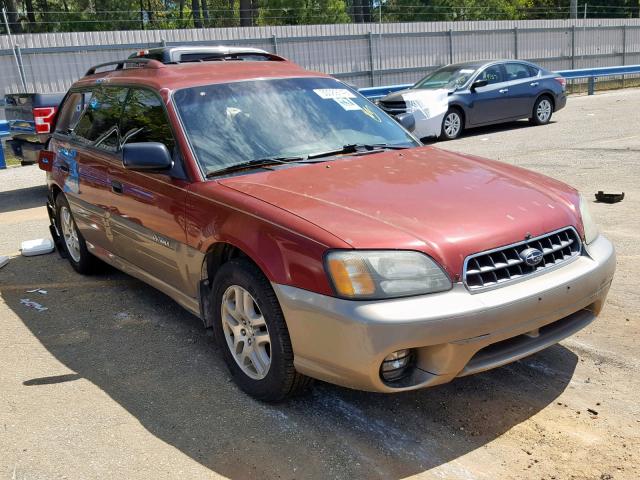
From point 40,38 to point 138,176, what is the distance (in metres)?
13.1

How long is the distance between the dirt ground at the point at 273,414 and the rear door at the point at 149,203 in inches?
21.2

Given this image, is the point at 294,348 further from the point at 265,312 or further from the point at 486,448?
the point at 486,448

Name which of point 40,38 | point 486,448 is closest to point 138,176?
point 486,448

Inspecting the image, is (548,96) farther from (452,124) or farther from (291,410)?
(291,410)

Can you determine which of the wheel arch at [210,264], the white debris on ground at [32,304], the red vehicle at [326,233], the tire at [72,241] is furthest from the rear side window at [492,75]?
the wheel arch at [210,264]

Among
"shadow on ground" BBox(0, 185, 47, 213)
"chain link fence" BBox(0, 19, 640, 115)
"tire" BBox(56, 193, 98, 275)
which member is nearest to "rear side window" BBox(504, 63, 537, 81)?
"chain link fence" BBox(0, 19, 640, 115)

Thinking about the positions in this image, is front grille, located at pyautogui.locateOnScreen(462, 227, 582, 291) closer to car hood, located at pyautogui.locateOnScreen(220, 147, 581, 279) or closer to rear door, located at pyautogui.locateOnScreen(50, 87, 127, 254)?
car hood, located at pyautogui.locateOnScreen(220, 147, 581, 279)

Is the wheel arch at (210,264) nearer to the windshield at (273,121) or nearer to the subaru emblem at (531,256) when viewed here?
the windshield at (273,121)

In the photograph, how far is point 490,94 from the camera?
556 inches

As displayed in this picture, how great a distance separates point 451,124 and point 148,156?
10502 millimetres

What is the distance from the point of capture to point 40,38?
1566 cm

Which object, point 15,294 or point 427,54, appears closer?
point 15,294

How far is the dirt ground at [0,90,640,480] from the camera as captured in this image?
9.99 ft

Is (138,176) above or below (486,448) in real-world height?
above
